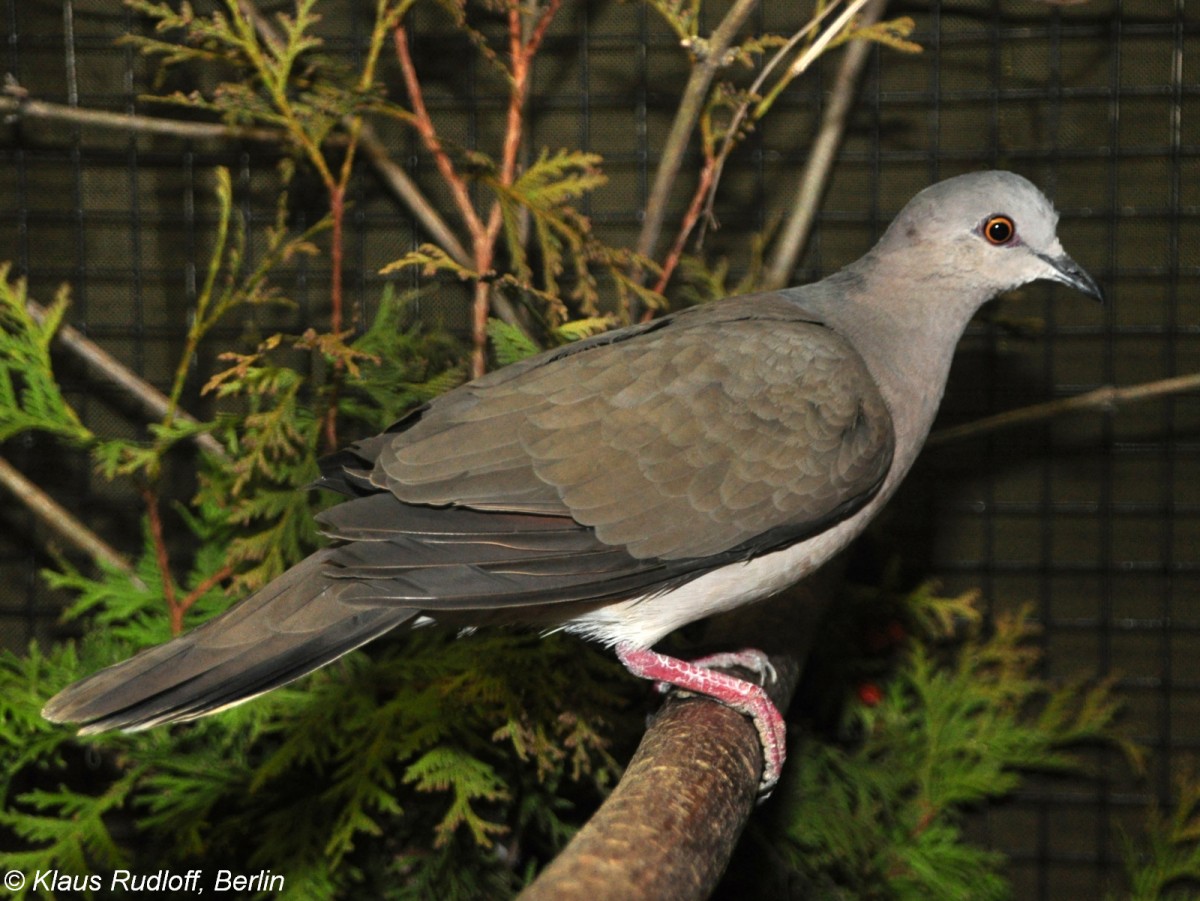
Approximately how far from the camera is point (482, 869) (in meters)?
1.52

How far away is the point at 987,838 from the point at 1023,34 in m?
1.64

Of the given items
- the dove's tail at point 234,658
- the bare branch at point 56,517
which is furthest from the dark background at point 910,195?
the dove's tail at point 234,658

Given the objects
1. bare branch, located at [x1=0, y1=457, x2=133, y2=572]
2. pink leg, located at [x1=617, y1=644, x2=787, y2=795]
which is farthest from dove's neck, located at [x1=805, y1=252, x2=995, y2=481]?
bare branch, located at [x1=0, y1=457, x2=133, y2=572]

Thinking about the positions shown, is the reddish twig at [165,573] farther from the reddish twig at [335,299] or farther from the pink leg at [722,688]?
the pink leg at [722,688]

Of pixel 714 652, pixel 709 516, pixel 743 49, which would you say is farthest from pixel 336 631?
pixel 743 49

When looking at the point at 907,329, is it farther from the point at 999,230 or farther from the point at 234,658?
the point at 234,658

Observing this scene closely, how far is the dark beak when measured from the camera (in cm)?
135

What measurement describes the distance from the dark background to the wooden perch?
114 cm

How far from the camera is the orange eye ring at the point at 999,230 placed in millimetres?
1337

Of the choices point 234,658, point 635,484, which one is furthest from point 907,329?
point 234,658

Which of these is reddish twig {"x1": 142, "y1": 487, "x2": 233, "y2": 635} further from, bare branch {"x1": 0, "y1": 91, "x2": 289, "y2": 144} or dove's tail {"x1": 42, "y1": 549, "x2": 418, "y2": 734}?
bare branch {"x1": 0, "y1": 91, "x2": 289, "y2": 144}

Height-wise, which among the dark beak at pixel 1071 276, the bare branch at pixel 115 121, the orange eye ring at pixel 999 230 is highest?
the bare branch at pixel 115 121

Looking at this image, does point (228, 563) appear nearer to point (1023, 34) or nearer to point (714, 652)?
point (714, 652)

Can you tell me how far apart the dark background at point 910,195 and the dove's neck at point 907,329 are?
0.87 metres
